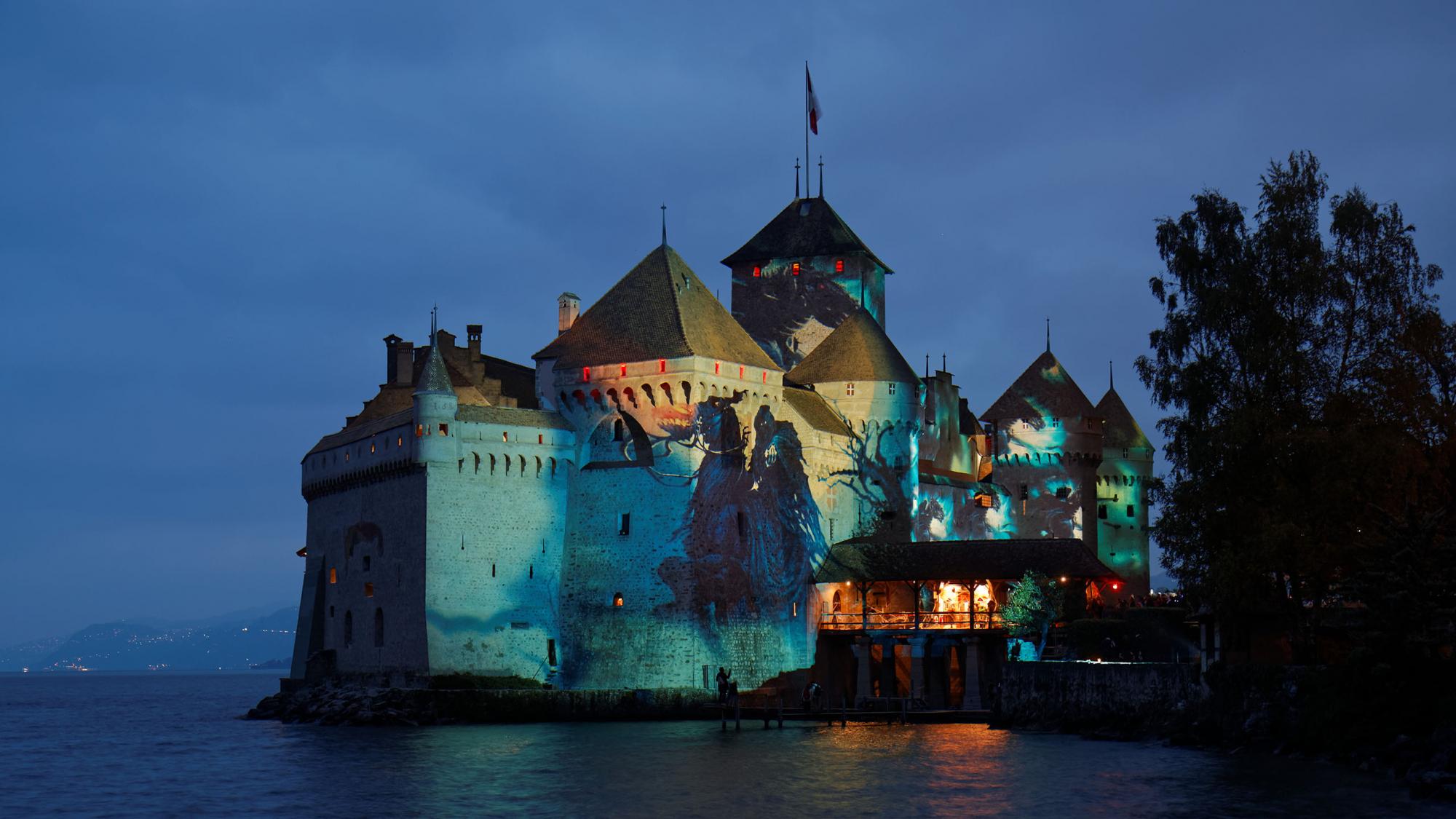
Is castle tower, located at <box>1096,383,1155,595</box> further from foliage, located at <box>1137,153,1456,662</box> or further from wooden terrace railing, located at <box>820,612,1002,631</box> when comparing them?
foliage, located at <box>1137,153,1456,662</box>

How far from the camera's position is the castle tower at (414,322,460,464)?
62625mm

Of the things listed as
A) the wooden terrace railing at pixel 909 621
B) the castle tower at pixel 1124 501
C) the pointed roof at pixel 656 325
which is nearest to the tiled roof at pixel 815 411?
the pointed roof at pixel 656 325

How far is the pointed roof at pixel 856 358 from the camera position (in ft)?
245

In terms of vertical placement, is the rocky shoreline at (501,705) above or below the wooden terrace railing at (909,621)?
below

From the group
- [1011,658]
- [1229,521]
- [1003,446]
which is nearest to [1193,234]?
[1229,521]

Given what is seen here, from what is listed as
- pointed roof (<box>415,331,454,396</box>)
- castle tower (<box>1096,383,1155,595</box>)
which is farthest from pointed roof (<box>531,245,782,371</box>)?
castle tower (<box>1096,383,1155,595</box>)

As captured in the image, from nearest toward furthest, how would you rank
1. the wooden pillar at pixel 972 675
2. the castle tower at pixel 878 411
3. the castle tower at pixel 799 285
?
1. the wooden pillar at pixel 972 675
2. the castle tower at pixel 878 411
3. the castle tower at pixel 799 285

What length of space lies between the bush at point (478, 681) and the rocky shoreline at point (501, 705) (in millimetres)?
423

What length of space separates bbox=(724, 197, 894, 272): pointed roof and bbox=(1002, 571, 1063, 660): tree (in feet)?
77.9

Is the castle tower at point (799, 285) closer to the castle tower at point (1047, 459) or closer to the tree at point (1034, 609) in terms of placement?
the castle tower at point (1047, 459)

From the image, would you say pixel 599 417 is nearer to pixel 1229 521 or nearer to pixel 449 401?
pixel 449 401

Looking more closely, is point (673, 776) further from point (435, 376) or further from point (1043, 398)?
point (1043, 398)

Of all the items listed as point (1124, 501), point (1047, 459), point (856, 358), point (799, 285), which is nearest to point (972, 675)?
point (856, 358)

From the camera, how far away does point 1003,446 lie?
278ft
